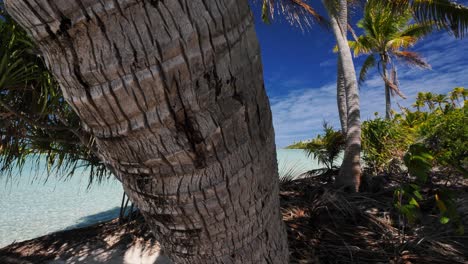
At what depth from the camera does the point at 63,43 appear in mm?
494

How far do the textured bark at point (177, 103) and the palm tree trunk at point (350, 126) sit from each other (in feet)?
11.4

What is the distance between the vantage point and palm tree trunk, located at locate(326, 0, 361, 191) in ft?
12.7

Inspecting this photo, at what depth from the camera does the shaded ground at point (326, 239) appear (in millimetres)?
2166

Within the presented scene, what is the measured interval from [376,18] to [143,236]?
13648 mm

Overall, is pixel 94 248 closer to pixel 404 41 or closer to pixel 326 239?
pixel 326 239

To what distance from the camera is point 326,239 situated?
2426mm

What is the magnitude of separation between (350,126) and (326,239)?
233 centimetres

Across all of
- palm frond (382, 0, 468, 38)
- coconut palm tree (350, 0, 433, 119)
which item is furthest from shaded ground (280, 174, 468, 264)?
coconut palm tree (350, 0, 433, 119)

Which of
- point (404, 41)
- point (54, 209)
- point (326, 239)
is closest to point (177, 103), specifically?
point (326, 239)

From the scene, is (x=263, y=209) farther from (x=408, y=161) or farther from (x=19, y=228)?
(x=19, y=228)

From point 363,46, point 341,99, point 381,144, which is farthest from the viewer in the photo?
point 363,46

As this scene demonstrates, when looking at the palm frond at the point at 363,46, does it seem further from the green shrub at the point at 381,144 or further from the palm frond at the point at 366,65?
the green shrub at the point at 381,144

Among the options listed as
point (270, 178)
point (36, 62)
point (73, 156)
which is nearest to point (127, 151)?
point (270, 178)

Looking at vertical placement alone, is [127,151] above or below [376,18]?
below
